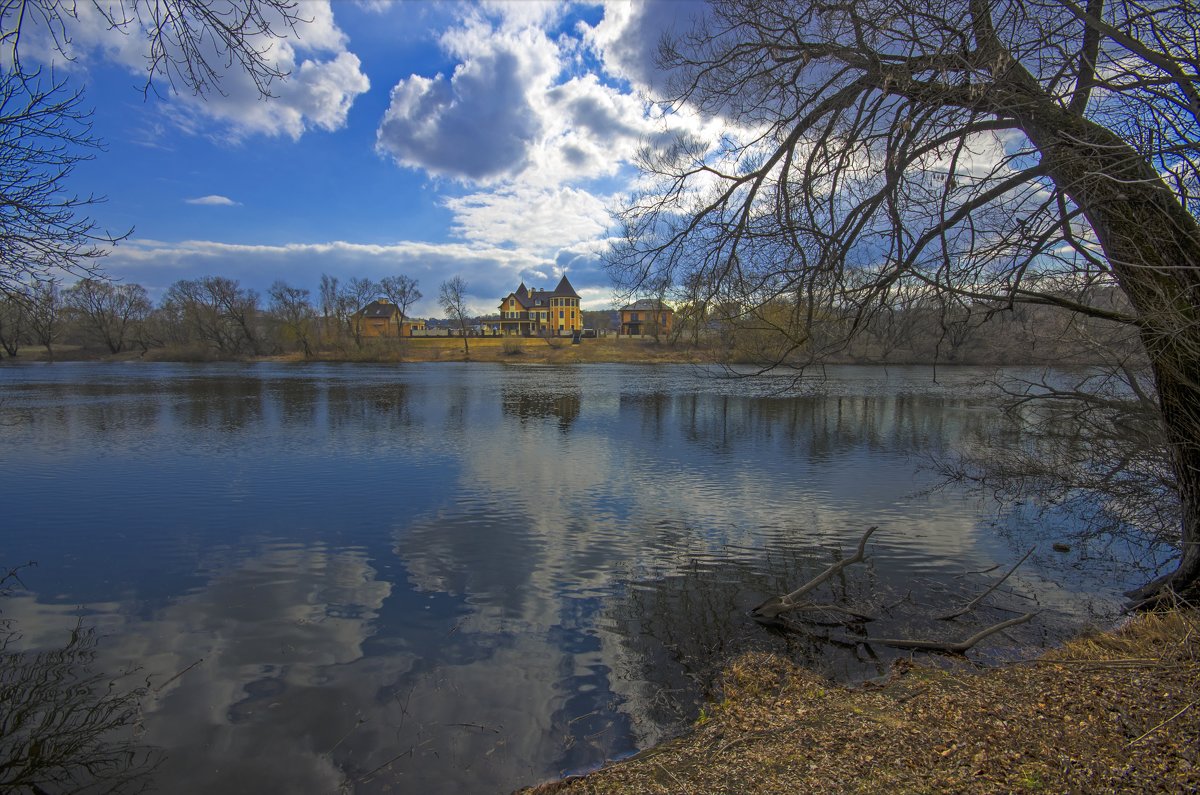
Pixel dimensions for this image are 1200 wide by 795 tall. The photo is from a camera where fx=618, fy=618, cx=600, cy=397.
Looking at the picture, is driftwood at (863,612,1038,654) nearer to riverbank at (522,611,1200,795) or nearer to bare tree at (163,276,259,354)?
riverbank at (522,611,1200,795)

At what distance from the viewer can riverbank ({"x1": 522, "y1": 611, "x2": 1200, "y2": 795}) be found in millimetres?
3406

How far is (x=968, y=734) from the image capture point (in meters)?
4.05

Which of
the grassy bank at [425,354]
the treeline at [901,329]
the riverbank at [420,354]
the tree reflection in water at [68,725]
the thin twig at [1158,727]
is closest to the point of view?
the thin twig at [1158,727]

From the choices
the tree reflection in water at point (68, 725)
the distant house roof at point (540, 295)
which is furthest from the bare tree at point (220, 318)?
the tree reflection in water at point (68, 725)

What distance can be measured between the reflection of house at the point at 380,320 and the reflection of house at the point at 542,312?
17.0 m

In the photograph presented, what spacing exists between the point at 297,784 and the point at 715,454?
555 inches

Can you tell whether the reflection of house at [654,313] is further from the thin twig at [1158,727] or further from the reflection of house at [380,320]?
the reflection of house at [380,320]

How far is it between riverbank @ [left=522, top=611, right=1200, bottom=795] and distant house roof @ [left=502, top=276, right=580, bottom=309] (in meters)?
94.9

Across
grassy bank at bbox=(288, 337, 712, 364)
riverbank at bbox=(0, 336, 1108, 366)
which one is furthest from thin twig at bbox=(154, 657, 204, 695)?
riverbank at bbox=(0, 336, 1108, 366)

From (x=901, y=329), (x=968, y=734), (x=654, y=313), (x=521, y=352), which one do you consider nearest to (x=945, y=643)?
(x=968, y=734)

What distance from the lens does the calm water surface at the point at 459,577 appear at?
543cm

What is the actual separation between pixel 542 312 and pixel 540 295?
441 centimetres

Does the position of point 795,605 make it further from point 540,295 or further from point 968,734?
point 540,295

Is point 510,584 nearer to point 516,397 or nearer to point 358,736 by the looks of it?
point 358,736
